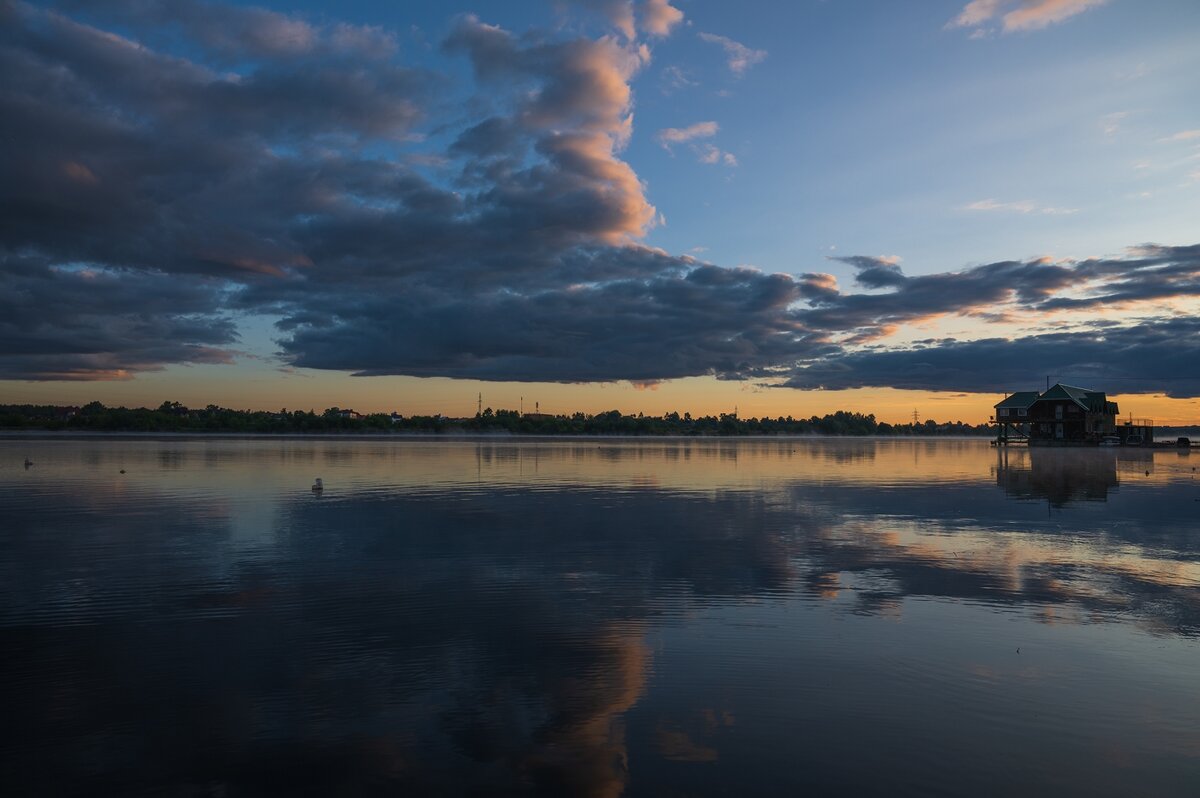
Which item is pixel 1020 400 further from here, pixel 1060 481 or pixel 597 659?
pixel 597 659

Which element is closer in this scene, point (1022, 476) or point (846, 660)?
point (846, 660)

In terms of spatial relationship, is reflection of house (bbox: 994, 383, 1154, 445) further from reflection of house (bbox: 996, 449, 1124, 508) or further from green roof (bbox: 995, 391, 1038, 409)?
reflection of house (bbox: 996, 449, 1124, 508)

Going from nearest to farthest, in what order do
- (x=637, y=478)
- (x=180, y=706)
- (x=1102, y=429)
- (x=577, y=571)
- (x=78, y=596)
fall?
1. (x=180, y=706)
2. (x=78, y=596)
3. (x=577, y=571)
4. (x=637, y=478)
5. (x=1102, y=429)

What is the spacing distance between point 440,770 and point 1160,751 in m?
8.51

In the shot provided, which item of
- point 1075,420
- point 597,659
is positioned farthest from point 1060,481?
point 1075,420

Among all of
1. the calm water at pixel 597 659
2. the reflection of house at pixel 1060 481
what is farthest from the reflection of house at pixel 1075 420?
the calm water at pixel 597 659

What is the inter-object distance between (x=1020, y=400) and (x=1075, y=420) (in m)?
12.4

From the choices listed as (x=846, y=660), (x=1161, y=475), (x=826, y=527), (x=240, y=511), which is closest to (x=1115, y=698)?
(x=846, y=660)

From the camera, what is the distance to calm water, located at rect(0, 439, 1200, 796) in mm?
8273

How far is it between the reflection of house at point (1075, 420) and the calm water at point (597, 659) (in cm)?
9691

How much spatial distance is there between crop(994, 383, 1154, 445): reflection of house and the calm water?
3815 inches

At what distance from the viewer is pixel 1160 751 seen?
8.75m

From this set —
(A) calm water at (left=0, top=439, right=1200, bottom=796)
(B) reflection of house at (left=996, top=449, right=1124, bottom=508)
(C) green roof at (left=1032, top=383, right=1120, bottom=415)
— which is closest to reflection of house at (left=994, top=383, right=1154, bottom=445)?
(C) green roof at (left=1032, top=383, right=1120, bottom=415)

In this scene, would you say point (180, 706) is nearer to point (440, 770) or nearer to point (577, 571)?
point (440, 770)
